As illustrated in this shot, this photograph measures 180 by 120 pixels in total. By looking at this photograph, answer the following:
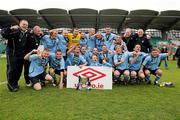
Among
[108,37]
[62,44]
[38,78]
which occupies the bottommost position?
[38,78]

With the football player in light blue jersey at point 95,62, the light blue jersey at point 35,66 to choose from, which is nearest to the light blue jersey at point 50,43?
the light blue jersey at point 35,66

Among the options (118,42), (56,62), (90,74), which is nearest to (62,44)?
(56,62)

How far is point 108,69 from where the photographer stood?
9.43 metres

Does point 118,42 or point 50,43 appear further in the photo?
point 118,42

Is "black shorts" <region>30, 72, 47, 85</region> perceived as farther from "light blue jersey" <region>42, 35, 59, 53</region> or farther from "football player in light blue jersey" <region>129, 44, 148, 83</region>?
"football player in light blue jersey" <region>129, 44, 148, 83</region>

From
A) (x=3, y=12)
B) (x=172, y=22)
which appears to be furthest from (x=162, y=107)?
(x=172, y=22)

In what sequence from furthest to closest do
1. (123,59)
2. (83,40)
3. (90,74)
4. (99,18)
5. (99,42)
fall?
(99,18)
(83,40)
(99,42)
(123,59)
(90,74)

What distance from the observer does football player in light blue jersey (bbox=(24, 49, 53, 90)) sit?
9023mm

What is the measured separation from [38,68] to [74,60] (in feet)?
3.96

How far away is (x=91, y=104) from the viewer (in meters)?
6.84

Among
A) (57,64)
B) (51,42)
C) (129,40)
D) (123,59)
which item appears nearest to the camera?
(57,64)

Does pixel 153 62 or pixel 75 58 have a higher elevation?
pixel 75 58

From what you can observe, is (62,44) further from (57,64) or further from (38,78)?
(38,78)

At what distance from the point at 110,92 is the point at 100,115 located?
2729 mm
